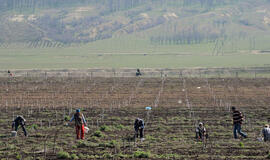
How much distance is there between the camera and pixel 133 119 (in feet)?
83.6

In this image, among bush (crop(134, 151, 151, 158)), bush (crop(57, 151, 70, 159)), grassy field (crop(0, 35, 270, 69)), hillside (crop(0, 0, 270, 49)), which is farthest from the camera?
hillside (crop(0, 0, 270, 49))

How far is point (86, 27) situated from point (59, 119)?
169 m

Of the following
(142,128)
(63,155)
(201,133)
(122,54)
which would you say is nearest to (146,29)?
(122,54)

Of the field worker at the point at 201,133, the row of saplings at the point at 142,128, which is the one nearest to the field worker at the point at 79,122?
the row of saplings at the point at 142,128

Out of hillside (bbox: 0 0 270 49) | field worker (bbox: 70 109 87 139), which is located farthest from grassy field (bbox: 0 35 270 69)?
field worker (bbox: 70 109 87 139)

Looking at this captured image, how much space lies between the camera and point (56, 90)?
4325cm

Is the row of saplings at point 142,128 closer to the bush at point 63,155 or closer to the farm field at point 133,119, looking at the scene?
the farm field at point 133,119

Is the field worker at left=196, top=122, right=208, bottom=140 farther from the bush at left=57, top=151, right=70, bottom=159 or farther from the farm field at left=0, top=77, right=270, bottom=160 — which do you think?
the bush at left=57, top=151, right=70, bottom=159

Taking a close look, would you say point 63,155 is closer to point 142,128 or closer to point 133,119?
point 142,128

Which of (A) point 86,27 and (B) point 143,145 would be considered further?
(A) point 86,27

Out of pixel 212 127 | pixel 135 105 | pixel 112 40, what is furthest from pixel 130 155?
pixel 112 40

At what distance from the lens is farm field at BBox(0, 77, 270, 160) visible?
53.9ft

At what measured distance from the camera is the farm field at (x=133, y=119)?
1643 cm

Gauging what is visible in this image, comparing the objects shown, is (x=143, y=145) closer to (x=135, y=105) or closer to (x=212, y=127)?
(x=212, y=127)
